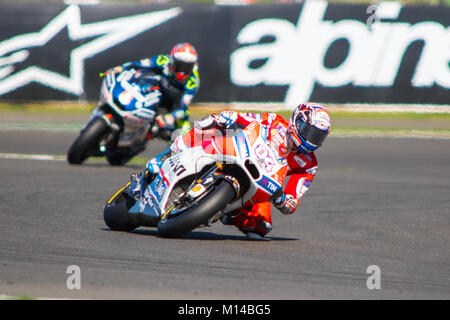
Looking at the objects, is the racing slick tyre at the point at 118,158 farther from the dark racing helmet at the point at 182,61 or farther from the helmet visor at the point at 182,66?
the helmet visor at the point at 182,66

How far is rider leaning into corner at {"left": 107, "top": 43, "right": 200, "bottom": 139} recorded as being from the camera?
541 inches

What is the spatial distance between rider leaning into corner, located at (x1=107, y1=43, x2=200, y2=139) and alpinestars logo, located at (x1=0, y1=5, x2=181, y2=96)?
793 cm

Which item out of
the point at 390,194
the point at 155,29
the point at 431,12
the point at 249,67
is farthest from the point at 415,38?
the point at 390,194

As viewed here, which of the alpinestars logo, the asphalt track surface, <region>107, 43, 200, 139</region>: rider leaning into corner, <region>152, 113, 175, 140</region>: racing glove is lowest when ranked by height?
the asphalt track surface

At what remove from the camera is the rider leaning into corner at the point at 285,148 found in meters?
8.06

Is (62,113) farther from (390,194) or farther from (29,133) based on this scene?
(390,194)

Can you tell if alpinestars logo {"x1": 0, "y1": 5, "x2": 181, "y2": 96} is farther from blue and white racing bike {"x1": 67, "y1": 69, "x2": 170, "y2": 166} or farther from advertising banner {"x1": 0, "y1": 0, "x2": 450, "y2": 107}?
blue and white racing bike {"x1": 67, "y1": 69, "x2": 170, "y2": 166}

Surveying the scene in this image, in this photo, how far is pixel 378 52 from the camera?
71.5ft

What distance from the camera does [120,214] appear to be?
862 cm

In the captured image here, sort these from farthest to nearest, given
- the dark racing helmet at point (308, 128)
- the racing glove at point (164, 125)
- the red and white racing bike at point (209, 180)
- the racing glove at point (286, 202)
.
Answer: the racing glove at point (164, 125)
the racing glove at point (286, 202)
the dark racing helmet at point (308, 128)
the red and white racing bike at point (209, 180)

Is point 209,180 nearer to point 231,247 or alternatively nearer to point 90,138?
point 231,247

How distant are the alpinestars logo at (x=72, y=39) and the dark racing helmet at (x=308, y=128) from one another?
46.6 feet

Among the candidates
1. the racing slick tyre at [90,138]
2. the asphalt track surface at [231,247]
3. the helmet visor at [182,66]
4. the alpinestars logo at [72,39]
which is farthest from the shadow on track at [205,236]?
the alpinestars logo at [72,39]

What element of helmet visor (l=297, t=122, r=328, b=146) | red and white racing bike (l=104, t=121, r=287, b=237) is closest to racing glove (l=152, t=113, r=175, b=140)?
red and white racing bike (l=104, t=121, r=287, b=237)
